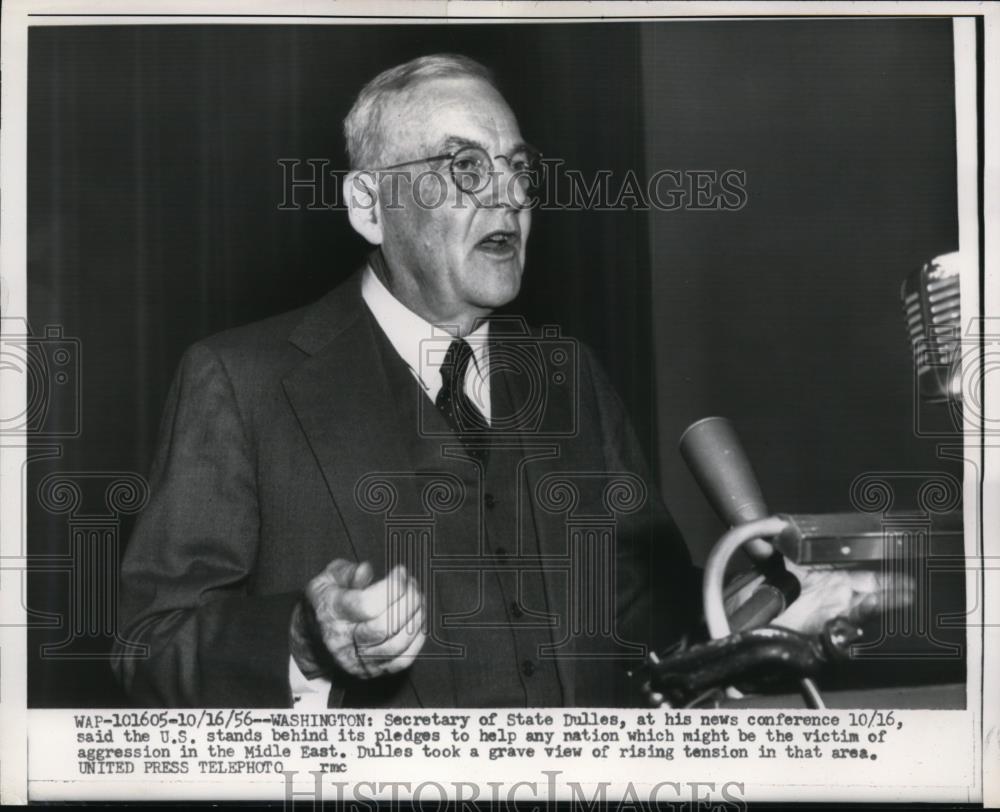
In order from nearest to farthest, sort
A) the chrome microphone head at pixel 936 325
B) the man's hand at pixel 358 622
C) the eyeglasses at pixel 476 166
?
the man's hand at pixel 358 622
the eyeglasses at pixel 476 166
the chrome microphone head at pixel 936 325

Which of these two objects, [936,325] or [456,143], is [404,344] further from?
[936,325]

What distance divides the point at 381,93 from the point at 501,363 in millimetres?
706

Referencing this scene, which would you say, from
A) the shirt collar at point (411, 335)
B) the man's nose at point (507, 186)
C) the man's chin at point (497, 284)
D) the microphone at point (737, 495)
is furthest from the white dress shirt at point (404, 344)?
the microphone at point (737, 495)

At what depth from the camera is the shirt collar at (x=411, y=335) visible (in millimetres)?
2811

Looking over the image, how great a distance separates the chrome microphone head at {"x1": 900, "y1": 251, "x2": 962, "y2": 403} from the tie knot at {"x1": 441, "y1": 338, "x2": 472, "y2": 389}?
3.54ft

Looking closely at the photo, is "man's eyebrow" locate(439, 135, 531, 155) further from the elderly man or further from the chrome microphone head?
the chrome microphone head

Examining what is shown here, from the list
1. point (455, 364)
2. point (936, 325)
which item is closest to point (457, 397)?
point (455, 364)

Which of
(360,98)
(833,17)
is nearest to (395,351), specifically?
(360,98)

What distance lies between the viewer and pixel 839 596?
2.85 metres

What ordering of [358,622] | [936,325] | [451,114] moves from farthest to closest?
[936,325], [451,114], [358,622]

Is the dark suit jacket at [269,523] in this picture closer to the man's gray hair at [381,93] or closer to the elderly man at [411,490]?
the elderly man at [411,490]

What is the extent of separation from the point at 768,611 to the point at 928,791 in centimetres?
59

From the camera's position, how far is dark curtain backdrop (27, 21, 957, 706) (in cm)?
290
